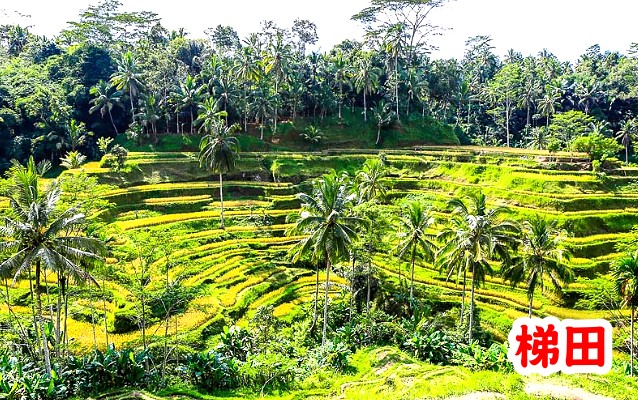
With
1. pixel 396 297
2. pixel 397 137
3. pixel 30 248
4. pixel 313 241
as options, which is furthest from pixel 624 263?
pixel 397 137

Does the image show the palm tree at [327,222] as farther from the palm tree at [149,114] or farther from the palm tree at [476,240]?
the palm tree at [149,114]

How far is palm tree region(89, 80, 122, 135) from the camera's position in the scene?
63.8m

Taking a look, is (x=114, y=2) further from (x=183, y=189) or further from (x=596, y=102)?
(x=596, y=102)

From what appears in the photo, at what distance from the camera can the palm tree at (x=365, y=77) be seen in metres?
73.6

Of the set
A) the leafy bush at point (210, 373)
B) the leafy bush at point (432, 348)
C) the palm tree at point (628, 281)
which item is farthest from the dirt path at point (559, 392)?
the leafy bush at point (210, 373)

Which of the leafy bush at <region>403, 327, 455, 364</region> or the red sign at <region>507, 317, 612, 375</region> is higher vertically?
the red sign at <region>507, 317, 612, 375</region>

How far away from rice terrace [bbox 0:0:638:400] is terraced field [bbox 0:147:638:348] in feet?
0.75

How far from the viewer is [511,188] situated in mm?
49469

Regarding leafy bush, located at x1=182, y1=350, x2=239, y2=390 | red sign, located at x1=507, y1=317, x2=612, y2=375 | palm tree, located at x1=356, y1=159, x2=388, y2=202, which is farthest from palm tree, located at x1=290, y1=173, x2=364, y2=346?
palm tree, located at x1=356, y1=159, x2=388, y2=202

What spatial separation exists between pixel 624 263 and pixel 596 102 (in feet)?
245

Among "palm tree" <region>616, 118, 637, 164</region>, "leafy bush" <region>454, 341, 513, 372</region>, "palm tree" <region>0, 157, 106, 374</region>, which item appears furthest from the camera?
"palm tree" <region>616, 118, 637, 164</region>

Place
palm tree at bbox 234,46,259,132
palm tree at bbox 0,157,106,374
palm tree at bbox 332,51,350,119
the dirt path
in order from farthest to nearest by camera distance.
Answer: palm tree at bbox 332,51,350,119
palm tree at bbox 234,46,259,132
palm tree at bbox 0,157,106,374
the dirt path

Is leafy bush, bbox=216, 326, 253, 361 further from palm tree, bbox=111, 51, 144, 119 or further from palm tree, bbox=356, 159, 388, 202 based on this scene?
palm tree, bbox=111, 51, 144, 119

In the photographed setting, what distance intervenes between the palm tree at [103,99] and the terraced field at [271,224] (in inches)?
421
